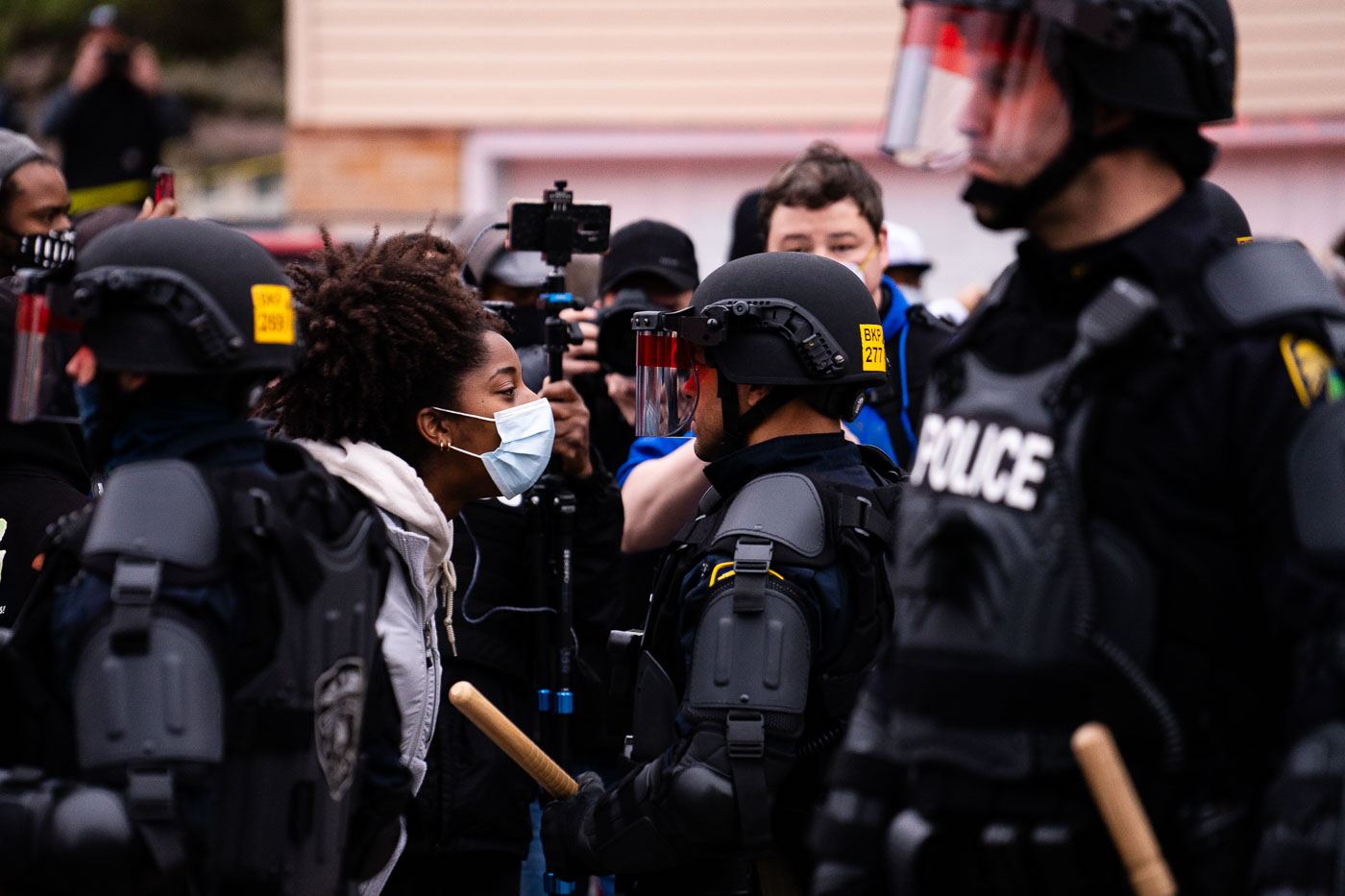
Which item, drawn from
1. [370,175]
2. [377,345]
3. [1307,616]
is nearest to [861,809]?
[1307,616]

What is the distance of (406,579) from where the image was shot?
3.18 meters

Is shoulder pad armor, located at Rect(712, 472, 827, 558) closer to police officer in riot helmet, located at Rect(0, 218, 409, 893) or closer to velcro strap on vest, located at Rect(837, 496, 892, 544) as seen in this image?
velcro strap on vest, located at Rect(837, 496, 892, 544)

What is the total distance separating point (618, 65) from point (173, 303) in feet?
31.9

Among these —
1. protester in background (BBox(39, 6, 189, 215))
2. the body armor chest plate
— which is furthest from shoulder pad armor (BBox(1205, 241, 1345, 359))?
protester in background (BBox(39, 6, 189, 215))

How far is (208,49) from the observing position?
1986cm

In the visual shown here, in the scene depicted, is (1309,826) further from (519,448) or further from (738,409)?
(519,448)

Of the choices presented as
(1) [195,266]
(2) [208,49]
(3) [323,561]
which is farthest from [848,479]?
(2) [208,49]

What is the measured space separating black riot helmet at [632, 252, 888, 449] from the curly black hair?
47 cm

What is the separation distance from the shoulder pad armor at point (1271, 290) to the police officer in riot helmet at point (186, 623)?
4.61ft

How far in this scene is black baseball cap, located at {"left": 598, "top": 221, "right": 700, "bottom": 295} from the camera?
5.12 meters

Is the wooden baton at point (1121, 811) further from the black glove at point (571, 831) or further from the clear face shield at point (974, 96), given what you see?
the black glove at point (571, 831)

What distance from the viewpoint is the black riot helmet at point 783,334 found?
3.28 metres

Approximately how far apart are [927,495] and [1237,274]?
0.51m

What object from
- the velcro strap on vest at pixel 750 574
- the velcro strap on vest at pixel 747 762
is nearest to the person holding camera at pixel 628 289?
the velcro strap on vest at pixel 750 574
